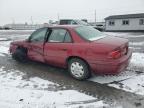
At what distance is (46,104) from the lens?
14.4 feet

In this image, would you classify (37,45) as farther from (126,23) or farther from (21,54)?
(126,23)

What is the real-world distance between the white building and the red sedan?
2765 centimetres

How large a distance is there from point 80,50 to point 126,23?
29.5m

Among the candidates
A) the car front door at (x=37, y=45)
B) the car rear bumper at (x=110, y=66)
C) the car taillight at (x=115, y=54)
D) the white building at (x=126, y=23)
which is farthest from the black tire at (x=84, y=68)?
the white building at (x=126, y=23)

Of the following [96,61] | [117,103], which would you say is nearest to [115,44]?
[96,61]

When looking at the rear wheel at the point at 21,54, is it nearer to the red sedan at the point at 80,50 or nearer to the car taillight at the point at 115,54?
the red sedan at the point at 80,50

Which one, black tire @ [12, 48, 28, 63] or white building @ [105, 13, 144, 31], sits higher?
white building @ [105, 13, 144, 31]

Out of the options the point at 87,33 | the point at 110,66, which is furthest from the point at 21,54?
the point at 110,66

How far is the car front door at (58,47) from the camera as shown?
5.92m

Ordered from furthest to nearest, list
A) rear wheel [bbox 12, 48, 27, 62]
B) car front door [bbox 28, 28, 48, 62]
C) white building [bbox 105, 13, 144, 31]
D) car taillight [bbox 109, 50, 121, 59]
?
white building [bbox 105, 13, 144, 31] → rear wheel [bbox 12, 48, 27, 62] → car front door [bbox 28, 28, 48, 62] → car taillight [bbox 109, 50, 121, 59]

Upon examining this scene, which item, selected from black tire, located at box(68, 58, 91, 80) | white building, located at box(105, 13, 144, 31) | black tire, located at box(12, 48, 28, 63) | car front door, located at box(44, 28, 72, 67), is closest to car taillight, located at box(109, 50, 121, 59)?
black tire, located at box(68, 58, 91, 80)

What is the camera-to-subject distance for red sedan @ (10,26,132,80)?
5191 mm

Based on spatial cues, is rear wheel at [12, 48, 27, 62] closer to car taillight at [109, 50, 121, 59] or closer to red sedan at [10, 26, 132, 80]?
red sedan at [10, 26, 132, 80]

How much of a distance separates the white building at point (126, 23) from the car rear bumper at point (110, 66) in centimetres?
2845
